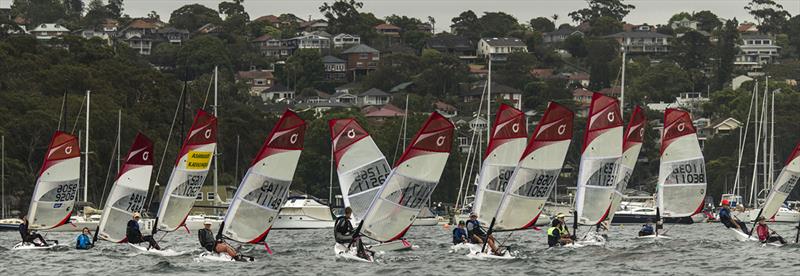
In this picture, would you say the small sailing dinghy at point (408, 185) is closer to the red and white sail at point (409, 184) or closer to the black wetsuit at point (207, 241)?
the red and white sail at point (409, 184)

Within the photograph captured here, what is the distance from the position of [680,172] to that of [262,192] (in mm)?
18516

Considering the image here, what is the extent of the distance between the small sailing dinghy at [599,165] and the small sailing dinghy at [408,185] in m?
8.16

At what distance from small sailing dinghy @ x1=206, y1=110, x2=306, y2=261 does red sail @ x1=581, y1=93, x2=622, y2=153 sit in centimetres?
1265

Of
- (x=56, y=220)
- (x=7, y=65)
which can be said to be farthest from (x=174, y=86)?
(x=56, y=220)

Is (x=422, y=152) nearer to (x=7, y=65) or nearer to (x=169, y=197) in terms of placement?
(x=169, y=197)

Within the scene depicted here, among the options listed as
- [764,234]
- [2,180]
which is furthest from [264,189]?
[2,180]

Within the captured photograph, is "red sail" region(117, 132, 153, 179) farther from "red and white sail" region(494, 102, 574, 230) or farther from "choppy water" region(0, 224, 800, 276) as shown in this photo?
"red and white sail" region(494, 102, 574, 230)

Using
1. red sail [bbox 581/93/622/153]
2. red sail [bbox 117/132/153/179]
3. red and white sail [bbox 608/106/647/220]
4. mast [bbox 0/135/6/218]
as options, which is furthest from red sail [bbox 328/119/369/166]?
mast [bbox 0/135/6/218]

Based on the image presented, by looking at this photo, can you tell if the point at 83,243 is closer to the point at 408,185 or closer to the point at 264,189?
the point at 264,189

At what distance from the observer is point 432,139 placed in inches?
2064

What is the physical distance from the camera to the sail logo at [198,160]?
191 ft

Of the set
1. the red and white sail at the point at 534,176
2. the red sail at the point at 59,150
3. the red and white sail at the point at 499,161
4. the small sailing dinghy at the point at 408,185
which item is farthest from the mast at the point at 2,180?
the small sailing dinghy at the point at 408,185

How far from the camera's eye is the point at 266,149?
2037 inches

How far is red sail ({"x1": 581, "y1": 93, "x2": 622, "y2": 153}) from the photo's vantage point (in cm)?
6044
